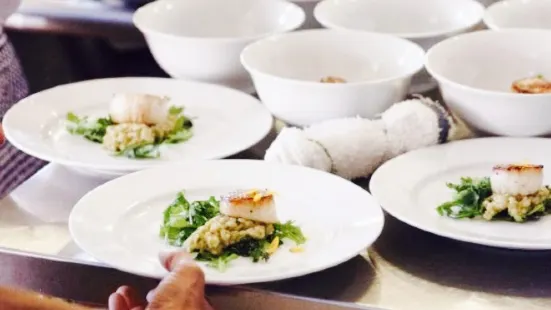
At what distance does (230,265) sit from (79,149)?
0.41m

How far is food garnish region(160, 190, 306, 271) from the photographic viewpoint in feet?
3.19

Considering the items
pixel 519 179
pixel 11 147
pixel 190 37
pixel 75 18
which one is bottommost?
pixel 11 147

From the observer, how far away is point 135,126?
130cm

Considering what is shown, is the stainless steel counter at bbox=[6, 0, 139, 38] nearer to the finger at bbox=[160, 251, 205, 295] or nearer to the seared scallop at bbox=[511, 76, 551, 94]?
the seared scallop at bbox=[511, 76, 551, 94]

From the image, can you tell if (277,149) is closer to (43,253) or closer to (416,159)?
(416,159)

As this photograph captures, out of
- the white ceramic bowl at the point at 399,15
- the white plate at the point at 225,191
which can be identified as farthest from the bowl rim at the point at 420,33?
the white plate at the point at 225,191

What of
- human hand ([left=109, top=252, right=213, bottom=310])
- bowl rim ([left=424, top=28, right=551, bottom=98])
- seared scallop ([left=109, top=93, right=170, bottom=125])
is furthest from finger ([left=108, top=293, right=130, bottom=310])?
bowl rim ([left=424, top=28, right=551, bottom=98])

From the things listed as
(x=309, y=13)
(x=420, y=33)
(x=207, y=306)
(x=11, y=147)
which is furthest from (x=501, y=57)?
(x=11, y=147)

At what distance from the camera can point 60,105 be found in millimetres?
1423

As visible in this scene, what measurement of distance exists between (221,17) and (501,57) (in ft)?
1.78

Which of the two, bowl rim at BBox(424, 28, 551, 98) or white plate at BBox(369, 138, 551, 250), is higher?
bowl rim at BBox(424, 28, 551, 98)

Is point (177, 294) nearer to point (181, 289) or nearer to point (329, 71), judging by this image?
point (181, 289)

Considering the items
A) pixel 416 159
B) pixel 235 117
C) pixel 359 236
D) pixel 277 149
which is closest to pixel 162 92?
Answer: pixel 235 117

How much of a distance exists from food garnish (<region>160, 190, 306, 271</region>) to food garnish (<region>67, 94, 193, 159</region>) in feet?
0.79
